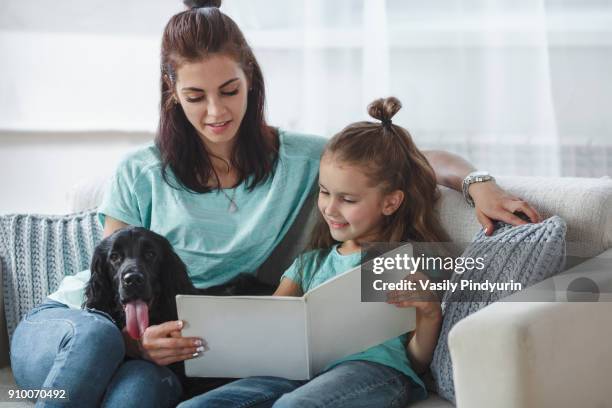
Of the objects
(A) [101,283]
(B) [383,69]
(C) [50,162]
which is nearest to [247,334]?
(A) [101,283]

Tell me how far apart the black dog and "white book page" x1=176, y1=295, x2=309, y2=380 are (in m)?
0.13

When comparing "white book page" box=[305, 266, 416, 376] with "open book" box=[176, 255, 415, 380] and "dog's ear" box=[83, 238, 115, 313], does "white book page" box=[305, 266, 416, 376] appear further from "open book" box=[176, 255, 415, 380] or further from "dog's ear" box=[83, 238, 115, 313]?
"dog's ear" box=[83, 238, 115, 313]

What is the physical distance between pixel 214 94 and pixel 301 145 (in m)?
0.24

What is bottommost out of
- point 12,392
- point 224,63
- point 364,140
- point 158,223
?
point 12,392

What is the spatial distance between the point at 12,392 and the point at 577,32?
1769 millimetres

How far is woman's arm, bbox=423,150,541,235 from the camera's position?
1.67 meters

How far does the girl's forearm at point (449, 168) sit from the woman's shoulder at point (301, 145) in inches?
9.0

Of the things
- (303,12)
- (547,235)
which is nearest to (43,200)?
(303,12)

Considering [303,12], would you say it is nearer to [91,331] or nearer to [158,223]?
[158,223]

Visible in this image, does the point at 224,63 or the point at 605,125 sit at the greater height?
the point at 224,63

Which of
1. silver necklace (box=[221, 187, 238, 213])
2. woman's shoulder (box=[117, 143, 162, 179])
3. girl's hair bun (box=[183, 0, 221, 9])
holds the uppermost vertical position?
girl's hair bun (box=[183, 0, 221, 9])

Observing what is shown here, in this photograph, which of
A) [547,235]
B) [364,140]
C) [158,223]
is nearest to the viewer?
[547,235]

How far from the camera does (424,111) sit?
2.73m

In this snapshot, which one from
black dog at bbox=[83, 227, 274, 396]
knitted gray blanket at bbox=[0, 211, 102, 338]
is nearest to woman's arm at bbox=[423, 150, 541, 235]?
black dog at bbox=[83, 227, 274, 396]
